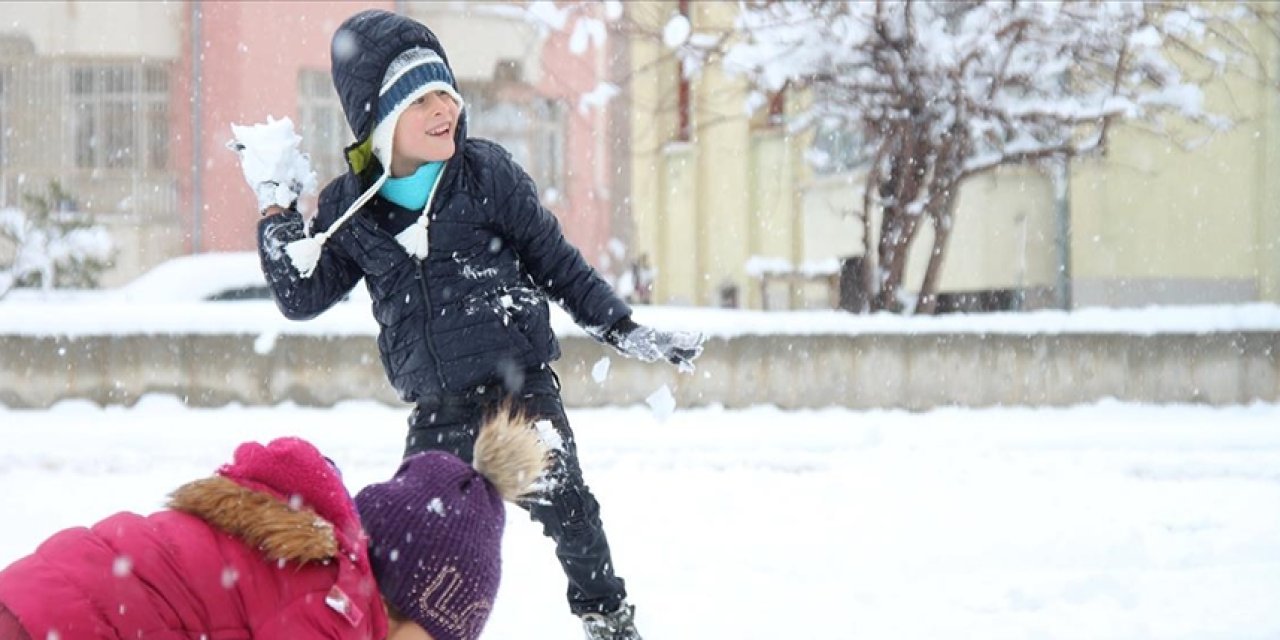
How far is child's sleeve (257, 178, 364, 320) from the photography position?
130 inches

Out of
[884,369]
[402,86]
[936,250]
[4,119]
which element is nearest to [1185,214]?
[936,250]

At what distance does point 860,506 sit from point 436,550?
176 inches

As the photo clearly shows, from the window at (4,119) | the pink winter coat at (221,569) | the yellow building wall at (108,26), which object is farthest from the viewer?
the window at (4,119)

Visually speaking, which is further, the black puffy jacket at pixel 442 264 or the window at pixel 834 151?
the window at pixel 834 151

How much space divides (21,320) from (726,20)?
10.6m

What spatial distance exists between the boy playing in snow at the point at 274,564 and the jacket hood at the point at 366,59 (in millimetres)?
1295

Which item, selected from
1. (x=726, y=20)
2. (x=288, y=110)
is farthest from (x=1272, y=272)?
(x=288, y=110)

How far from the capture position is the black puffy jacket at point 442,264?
337 centimetres

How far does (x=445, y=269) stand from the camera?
348 cm

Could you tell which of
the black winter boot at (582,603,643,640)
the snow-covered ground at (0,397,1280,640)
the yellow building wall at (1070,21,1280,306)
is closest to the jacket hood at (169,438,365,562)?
the black winter boot at (582,603,643,640)

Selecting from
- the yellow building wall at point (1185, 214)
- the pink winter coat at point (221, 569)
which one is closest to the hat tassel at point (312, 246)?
the pink winter coat at point (221, 569)

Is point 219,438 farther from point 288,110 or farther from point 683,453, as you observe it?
point 288,110

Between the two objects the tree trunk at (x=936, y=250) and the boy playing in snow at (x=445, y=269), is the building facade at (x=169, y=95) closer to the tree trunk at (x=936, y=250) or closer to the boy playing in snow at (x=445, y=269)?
the tree trunk at (x=936, y=250)

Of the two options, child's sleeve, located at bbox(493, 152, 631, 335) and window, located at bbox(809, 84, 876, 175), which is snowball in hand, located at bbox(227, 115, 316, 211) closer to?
child's sleeve, located at bbox(493, 152, 631, 335)
